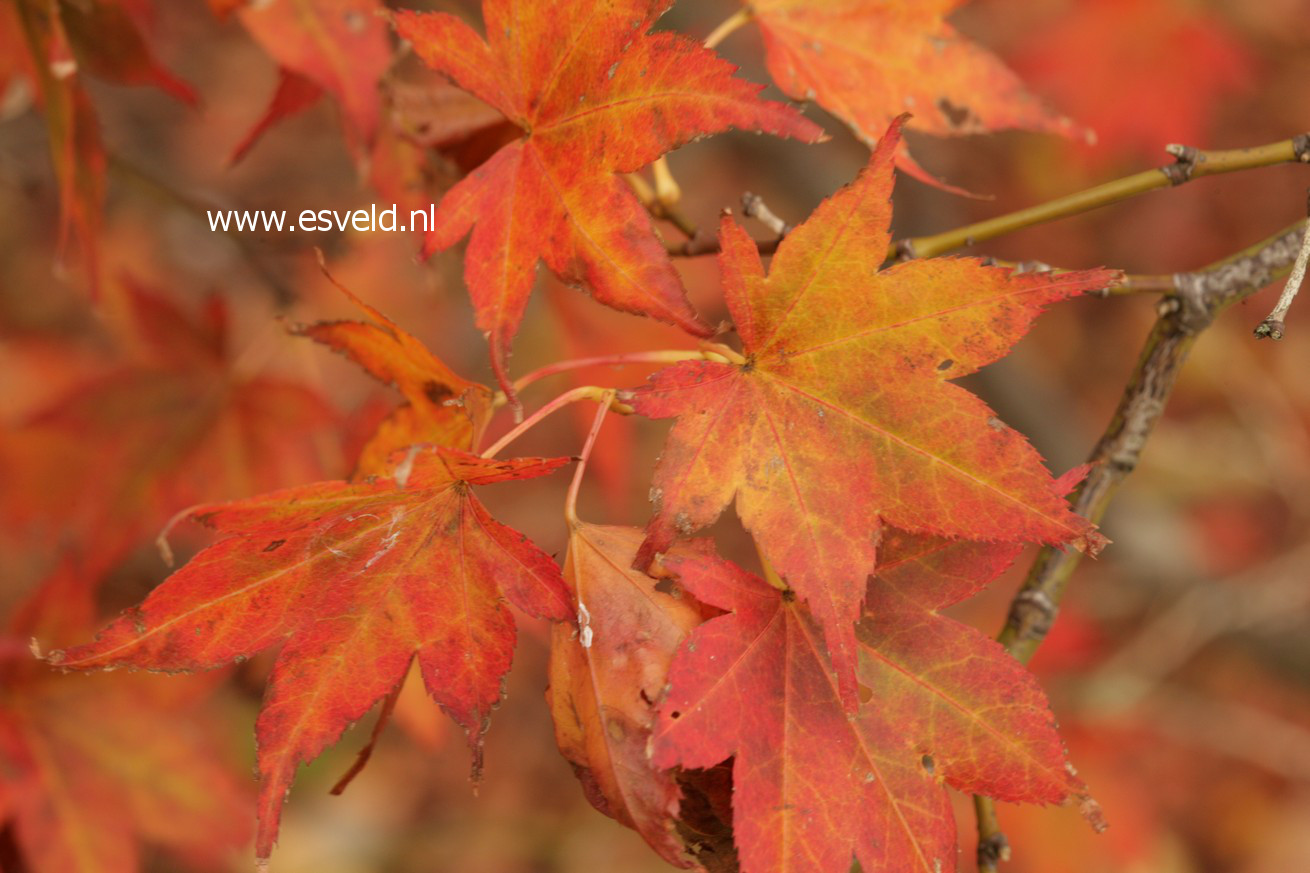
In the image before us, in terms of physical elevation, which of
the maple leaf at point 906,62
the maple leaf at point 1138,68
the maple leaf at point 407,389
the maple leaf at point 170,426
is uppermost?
the maple leaf at point 1138,68

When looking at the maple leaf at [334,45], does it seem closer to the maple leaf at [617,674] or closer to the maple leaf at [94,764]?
the maple leaf at [617,674]

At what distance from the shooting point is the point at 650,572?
61 cm

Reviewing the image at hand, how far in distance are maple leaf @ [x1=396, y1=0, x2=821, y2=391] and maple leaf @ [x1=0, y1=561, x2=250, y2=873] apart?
0.68 metres

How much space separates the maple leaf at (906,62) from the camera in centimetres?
83

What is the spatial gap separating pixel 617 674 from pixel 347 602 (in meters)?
0.17

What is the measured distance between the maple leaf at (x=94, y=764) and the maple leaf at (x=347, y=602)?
518 mm

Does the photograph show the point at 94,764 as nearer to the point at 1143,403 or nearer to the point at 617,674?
the point at 617,674

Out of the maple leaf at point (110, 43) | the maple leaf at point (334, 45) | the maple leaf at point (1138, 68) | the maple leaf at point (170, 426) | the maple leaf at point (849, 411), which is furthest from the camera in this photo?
the maple leaf at point (1138, 68)

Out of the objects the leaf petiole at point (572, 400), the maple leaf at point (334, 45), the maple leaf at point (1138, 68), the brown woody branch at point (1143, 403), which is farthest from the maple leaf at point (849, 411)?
the maple leaf at point (1138, 68)

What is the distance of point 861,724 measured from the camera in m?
0.63

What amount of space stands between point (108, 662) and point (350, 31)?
52 centimetres

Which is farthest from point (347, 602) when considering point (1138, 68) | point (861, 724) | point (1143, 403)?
point (1138, 68)

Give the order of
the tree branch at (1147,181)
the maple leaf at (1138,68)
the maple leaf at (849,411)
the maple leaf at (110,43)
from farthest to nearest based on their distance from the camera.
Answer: the maple leaf at (1138,68) → the maple leaf at (110,43) → the tree branch at (1147,181) → the maple leaf at (849,411)

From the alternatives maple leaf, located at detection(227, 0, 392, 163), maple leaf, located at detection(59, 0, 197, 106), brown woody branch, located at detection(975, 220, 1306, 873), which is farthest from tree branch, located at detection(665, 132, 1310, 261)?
maple leaf, located at detection(59, 0, 197, 106)
